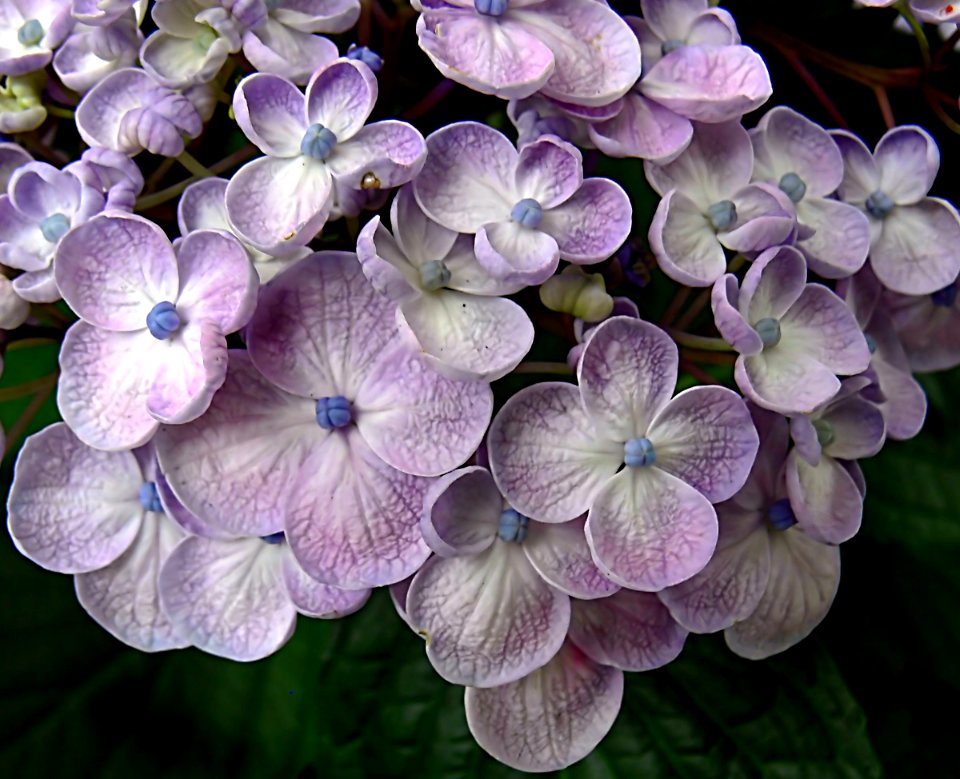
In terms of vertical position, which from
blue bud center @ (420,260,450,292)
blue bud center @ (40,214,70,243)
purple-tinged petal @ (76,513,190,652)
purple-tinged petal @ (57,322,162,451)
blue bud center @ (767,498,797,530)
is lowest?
purple-tinged petal @ (76,513,190,652)

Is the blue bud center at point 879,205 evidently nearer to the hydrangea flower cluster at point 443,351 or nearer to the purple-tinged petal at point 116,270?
the hydrangea flower cluster at point 443,351

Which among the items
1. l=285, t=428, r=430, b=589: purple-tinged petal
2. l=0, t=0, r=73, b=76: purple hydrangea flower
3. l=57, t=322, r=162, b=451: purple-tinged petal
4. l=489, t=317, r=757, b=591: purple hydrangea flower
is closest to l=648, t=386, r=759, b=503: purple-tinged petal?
l=489, t=317, r=757, b=591: purple hydrangea flower

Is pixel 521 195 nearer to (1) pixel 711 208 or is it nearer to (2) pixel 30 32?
(1) pixel 711 208

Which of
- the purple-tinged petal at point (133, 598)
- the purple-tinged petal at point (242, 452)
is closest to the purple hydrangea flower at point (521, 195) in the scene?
the purple-tinged petal at point (242, 452)

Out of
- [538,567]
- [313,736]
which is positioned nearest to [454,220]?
[538,567]

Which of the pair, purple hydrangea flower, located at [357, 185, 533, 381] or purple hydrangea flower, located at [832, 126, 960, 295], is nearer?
purple hydrangea flower, located at [357, 185, 533, 381]

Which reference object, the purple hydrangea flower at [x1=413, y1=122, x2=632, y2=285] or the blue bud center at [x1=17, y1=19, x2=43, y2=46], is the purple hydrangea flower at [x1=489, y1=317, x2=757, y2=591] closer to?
the purple hydrangea flower at [x1=413, y1=122, x2=632, y2=285]

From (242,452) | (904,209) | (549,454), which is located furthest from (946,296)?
(242,452)
